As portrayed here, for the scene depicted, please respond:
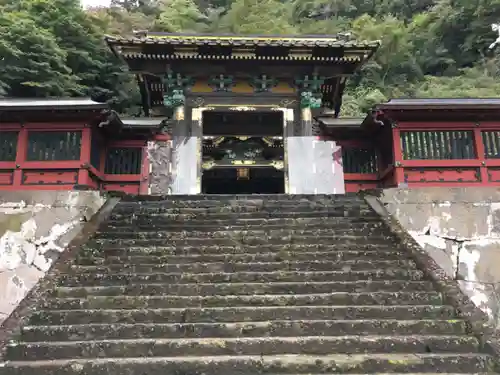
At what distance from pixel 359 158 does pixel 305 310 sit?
7919mm

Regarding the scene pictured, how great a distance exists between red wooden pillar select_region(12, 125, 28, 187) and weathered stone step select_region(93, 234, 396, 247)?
4013 mm

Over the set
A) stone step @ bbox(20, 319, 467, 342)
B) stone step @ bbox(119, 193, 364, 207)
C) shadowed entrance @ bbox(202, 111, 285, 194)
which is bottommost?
stone step @ bbox(20, 319, 467, 342)

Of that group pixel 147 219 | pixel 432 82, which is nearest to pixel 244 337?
pixel 147 219

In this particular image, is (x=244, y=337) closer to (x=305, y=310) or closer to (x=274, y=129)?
(x=305, y=310)

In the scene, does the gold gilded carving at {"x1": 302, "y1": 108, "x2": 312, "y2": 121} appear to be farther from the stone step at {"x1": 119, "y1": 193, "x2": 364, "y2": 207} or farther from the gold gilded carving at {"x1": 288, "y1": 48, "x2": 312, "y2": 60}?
the stone step at {"x1": 119, "y1": 193, "x2": 364, "y2": 207}

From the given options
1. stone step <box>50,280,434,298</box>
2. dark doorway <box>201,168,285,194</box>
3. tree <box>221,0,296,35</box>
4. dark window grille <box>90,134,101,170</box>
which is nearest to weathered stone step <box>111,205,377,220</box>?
stone step <box>50,280,434,298</box>

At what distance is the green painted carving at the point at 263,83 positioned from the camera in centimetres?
1265

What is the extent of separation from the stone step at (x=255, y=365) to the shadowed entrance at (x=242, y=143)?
9716 millimetres

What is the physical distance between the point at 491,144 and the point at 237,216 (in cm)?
654

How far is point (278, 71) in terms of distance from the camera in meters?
12.5

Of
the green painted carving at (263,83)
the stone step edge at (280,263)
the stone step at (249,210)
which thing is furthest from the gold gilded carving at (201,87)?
the stone step edge at (280,263)

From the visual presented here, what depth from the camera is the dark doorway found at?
1670 centimetres

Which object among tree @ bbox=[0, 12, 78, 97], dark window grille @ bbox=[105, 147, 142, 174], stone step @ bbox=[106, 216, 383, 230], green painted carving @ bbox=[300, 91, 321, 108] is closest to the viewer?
stone step @ bbox=[106, 216, 383, 230]

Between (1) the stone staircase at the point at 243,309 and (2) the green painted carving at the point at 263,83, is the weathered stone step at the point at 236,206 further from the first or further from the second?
(2) the green painted carving at the point at 263,83
